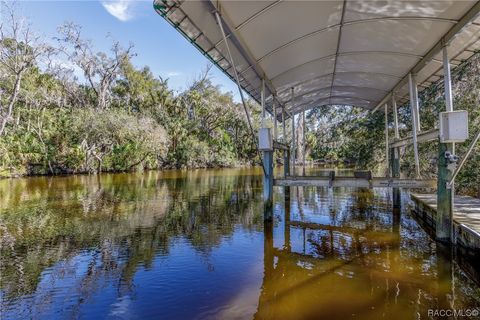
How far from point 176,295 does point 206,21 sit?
448 cm

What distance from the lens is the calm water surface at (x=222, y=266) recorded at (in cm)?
419

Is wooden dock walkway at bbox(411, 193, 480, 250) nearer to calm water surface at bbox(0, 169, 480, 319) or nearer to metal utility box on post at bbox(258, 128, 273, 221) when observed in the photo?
calm water surface at bbox(0, 169, 480, 319)

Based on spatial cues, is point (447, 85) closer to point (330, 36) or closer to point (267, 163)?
point (330, 36)

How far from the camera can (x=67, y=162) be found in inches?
1043

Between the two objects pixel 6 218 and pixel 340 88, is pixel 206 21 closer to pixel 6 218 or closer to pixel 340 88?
pixel 340 88

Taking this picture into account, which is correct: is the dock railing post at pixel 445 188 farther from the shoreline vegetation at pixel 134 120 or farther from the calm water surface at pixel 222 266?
the shoreline vegetation at pixel 134 120

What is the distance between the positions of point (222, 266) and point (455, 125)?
4919 mm

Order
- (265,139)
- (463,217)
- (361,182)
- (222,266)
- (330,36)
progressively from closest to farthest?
(222,266) → (330,36) → (463,217) → (265,139) → (361,182)

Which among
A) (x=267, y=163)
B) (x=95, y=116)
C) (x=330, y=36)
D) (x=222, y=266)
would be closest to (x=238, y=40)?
(x=330, y=36)

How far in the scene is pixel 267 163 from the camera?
27.0 feet

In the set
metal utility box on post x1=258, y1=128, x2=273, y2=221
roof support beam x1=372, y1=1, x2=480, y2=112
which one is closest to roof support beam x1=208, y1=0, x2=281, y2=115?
metal utility box on post x1=258, y1=128, x2=273, y2=221

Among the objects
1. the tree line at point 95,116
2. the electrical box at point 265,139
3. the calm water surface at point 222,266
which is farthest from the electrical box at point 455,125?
the tree line at point 95,116

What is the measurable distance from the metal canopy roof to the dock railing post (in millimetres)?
806

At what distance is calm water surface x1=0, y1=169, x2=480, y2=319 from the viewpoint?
13.8ft
